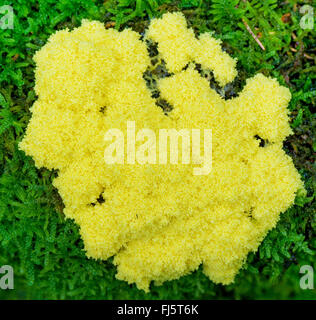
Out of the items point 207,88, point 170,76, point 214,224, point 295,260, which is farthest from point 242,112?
point 295,260

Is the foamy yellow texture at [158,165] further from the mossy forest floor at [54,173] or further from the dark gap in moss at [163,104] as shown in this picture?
the mossy forest floor at [54,173]

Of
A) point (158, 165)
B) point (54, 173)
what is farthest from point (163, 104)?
point (54, 173)

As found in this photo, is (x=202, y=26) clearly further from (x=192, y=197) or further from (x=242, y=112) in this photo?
(x=192, y=197)

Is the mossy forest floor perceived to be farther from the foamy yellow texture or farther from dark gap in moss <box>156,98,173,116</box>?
dark gap in moss <box>156,98,173,116</box>

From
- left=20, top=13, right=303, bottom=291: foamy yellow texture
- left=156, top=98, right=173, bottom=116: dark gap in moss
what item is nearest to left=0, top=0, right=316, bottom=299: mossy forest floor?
left=20, top=13, right=303, bottom=291: foamy yellow texture

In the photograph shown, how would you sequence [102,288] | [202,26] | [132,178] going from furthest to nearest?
[102,288] → [202,26] → [132,178]
